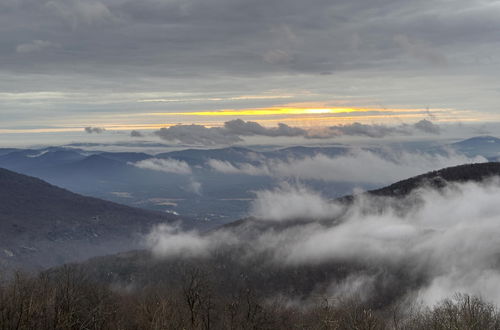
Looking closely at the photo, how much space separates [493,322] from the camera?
107000 mm

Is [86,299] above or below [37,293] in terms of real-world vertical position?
below

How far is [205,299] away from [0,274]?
130 ft

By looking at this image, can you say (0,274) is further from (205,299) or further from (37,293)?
(205,299)

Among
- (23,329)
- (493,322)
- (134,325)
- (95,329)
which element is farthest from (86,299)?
(493,322)

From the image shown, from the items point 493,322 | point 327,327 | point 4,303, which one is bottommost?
point 493,322

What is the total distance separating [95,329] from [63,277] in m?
60.1

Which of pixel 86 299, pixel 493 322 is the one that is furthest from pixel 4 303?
pixel 493 322

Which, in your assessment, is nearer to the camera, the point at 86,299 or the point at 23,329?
the point at 23,329

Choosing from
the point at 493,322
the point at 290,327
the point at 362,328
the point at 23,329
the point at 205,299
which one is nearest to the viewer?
the point at 23,329

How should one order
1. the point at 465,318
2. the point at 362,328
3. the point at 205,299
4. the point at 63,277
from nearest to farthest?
the point at 362,328 → the point at 465,318 → the point at 205,299 → the point at 63,277

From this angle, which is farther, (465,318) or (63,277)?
(63,277)

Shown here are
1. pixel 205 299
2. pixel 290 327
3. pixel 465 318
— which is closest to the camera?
pixel 465 318

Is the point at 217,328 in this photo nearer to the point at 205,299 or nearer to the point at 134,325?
the point at 205,299

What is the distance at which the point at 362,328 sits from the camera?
73875mm
